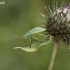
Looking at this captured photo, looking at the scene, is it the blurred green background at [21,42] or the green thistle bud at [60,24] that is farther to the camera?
the blurred green background at [21,42]

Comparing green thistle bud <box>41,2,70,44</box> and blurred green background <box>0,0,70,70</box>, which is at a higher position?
green thistle bud <box>41,2,70,44</box>

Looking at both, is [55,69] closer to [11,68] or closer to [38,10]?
[11,68]

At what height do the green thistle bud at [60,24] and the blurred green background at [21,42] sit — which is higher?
the green thistle bud at [60,24]

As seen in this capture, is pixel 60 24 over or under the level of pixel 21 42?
over

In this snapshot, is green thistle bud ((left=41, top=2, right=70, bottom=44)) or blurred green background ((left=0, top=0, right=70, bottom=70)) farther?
blurred green background ((left=0, top=0, right=70, bottom=70))
